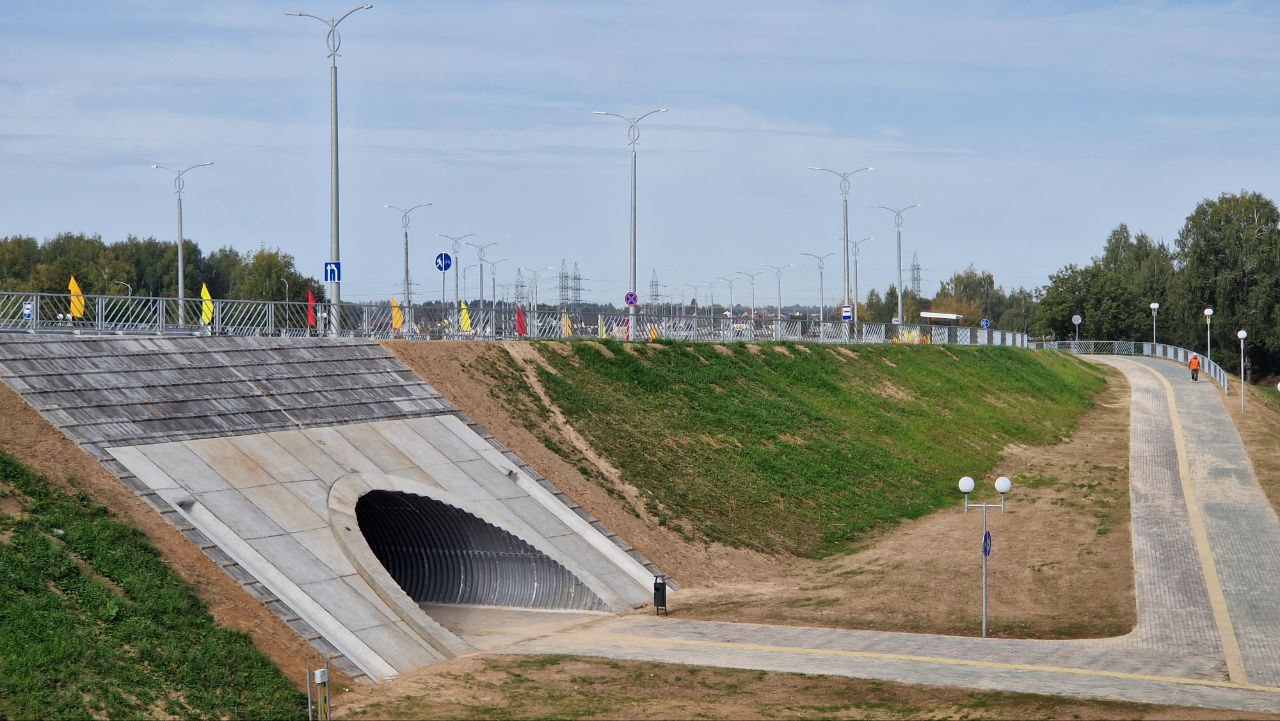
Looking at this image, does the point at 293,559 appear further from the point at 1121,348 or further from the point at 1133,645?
the point at 1121,348

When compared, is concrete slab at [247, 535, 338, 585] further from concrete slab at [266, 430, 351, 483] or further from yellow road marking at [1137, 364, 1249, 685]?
yellow road marking at [1137, 364, 1249, 685]

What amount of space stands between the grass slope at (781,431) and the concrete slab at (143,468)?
14.2m

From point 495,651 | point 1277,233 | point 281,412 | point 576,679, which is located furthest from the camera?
point 1277,233

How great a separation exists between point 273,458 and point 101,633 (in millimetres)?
8053

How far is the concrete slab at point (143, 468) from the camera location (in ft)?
80.1

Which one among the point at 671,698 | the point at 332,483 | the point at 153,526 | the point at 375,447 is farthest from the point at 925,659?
→ the point at 153,526

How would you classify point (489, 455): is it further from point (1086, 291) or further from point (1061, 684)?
point (1086, 291)

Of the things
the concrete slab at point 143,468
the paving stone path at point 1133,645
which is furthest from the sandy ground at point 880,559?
the concrete slab at point 143,468

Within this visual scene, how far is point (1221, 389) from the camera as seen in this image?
6762cm

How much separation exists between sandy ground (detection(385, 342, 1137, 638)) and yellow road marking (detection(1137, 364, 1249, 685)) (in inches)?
72.0

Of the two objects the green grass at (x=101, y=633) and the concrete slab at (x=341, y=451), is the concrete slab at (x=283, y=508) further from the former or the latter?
the green grass at (x=101, y=633)

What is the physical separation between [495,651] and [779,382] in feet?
88.7

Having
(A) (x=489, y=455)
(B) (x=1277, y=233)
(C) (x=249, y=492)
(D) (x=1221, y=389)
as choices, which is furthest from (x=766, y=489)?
(B) (x=1277, y=233)

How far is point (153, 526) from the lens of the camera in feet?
76.4
